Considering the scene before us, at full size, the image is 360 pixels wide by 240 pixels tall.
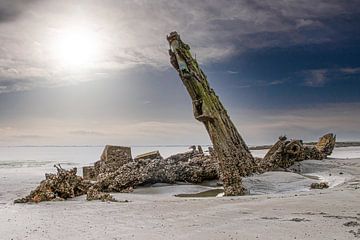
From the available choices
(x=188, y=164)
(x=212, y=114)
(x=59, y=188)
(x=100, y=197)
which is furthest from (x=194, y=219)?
(x=188, y=164)

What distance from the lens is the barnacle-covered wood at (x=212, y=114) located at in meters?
11.3

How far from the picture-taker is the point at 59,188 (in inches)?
378

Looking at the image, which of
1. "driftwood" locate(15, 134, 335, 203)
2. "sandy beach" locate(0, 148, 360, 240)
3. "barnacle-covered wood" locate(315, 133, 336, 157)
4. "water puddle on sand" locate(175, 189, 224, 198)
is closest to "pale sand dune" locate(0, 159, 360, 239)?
"sandy beach" locate(0, 148, 360, 240)

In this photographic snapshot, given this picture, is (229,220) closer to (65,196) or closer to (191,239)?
(191,239)

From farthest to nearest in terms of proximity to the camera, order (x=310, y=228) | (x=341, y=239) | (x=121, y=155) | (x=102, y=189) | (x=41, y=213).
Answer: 1. (x=121, y=155)
2. (x=102, y=189)
3. (x=41, y=213)
4. (x=310, y=228)
5. (x=341, y=239)

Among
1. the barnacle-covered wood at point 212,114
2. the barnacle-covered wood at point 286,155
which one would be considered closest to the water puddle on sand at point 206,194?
the barnacle-covered wood at point 212,114

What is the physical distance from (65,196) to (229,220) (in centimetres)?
545

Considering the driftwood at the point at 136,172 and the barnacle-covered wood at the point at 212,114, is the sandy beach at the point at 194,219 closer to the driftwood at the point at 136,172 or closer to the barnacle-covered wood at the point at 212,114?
the driftwood at the point at 136,172

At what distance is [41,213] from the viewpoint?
704 centimetres

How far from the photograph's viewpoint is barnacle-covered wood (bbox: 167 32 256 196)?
11.3 m

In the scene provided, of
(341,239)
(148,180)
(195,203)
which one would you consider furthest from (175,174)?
(341,239)

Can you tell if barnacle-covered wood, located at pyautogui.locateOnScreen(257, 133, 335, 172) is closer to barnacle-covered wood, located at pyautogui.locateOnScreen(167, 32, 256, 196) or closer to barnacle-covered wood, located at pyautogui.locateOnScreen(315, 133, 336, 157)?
barnacle-covered wood, located at pyautogui.locateOnScreen(167, 32, 256, 196)

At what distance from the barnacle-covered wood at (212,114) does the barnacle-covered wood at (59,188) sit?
3884 mm

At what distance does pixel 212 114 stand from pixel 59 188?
4.86 m
